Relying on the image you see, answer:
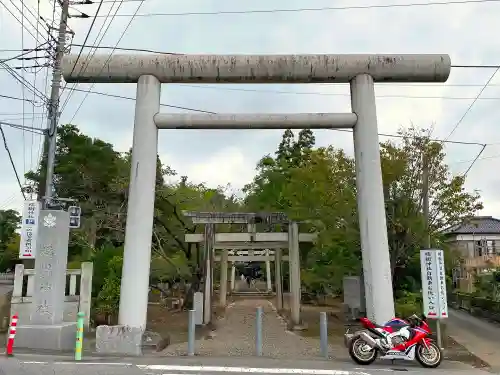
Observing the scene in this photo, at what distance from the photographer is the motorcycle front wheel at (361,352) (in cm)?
929

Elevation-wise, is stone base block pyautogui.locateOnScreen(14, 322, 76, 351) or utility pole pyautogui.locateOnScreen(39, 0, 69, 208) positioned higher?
utility pole pyautogui.locateOnScreen(39, 0, 69, 208)

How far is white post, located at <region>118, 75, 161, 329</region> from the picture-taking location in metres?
10.6

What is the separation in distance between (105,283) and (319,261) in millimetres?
11217

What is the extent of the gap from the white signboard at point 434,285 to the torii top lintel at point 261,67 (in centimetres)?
434

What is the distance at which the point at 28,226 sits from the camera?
1320cm

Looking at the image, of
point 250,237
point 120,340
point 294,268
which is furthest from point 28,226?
point 294,268

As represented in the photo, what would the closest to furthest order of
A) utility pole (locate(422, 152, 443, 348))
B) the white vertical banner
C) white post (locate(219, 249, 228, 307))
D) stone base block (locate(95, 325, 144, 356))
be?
stone base block (locate(95, 325, 144, 356))
the white vertical banner
utility pole (locate(422, 152, 443, 348))
white post (locate(219, 249, 228, 307))

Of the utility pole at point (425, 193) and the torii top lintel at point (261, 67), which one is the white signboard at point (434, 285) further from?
the torii top lintel at point (261, 67)

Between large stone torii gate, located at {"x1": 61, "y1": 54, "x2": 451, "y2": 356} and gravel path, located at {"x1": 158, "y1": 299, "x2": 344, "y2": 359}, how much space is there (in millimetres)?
3102

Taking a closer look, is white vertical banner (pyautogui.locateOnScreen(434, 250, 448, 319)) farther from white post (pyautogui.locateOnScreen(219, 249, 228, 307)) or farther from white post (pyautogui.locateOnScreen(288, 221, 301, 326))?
white post (pyautogui.locateOnScreen(219, 249, 228, 307))

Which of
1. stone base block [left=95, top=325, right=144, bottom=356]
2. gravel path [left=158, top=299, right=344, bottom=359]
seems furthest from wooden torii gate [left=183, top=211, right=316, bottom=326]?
stone base block [left=95, top=325, right=144, bottom=356]

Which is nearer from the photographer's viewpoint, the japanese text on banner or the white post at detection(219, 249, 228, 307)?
the japanese text on banner

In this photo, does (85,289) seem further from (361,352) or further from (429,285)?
(429,285)

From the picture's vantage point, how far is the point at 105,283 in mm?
16797
